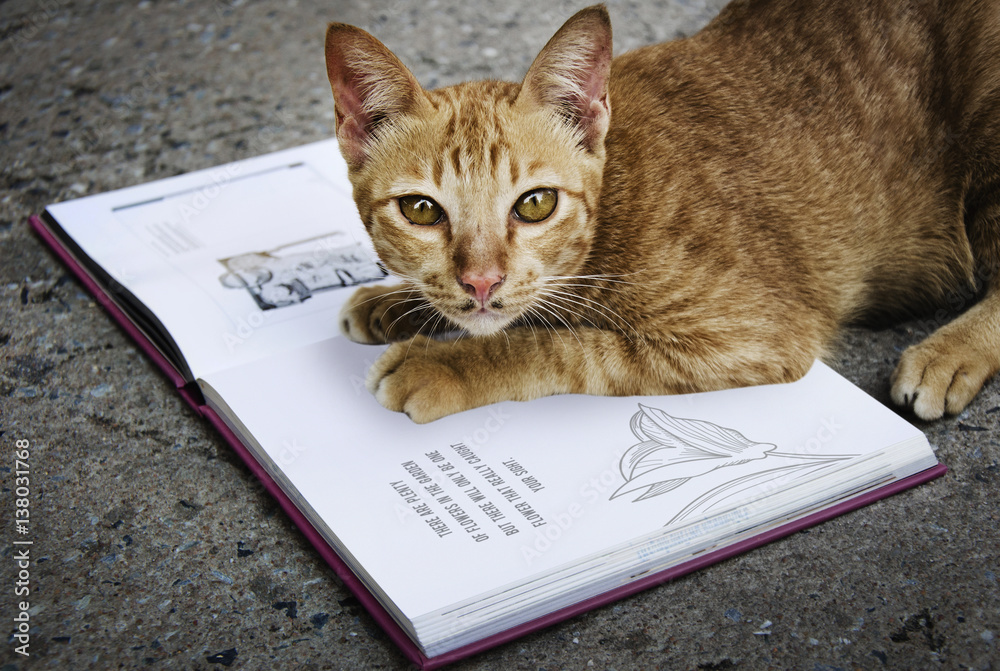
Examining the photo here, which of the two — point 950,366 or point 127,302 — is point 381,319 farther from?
point 950,366

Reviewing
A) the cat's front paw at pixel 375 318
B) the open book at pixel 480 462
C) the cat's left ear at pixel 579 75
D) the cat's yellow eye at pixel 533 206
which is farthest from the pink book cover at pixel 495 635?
the cat's left ear at pixel 579 75

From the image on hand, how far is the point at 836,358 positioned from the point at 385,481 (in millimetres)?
797

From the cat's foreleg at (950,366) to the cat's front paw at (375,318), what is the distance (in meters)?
0.78

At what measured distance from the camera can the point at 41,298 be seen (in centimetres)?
157

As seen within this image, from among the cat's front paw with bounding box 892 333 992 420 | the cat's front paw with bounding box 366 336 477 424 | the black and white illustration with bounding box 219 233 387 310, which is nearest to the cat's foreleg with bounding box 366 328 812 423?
the cat's front paw with bounding box 366 336 477 424

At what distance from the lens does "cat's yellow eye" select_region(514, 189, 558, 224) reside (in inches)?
47.3

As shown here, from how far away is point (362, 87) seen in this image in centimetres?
123

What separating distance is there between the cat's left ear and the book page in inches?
19.8

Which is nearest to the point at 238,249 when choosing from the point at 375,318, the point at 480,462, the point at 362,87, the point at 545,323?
the point at 375,318

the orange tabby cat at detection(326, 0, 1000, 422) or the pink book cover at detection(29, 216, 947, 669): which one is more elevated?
the orange tabby cat at detection(326, 0, 1000, 422)

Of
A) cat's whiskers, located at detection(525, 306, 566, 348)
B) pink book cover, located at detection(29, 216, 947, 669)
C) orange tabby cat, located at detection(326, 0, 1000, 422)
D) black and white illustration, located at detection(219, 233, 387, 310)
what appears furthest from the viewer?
black and white illustration, located at detection(219, 233, 387, 310)

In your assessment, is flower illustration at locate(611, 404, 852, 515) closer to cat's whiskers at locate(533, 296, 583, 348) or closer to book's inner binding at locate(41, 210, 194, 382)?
cat's whiskers at locate(533, 296, 583, 348)

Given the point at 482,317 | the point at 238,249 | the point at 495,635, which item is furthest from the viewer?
the point at 238,249

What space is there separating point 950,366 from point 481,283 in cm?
74
